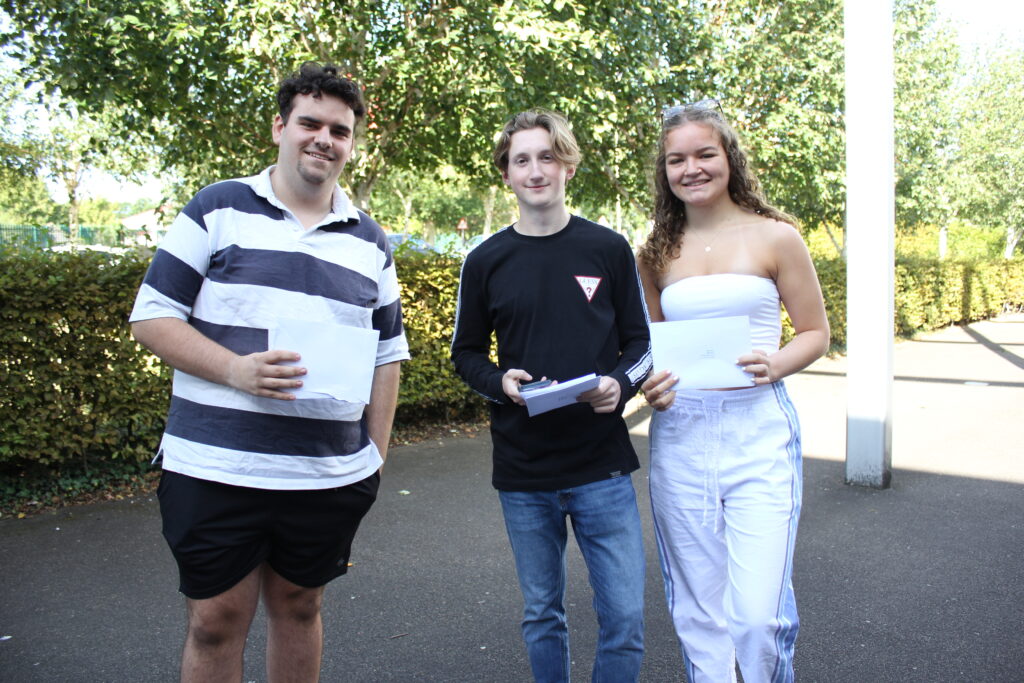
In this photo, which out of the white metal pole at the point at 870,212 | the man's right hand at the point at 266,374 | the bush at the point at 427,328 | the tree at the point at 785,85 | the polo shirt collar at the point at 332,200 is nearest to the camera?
the man's right hand at the point at 266,374

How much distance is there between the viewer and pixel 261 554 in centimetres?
236

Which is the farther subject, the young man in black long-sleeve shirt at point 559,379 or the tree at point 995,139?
the tree at point 995,139

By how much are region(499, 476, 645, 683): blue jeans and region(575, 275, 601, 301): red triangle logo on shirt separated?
594 millimetres

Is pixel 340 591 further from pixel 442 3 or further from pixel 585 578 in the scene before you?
pixel 442 3

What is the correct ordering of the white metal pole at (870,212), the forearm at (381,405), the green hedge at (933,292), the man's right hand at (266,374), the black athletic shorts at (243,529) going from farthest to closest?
the green hedge at (933,292) < the white metal pole at (870,212) < the forearm at (381,405) < the black athletic shorts at (243,529) < the man's right hand at (266,374)

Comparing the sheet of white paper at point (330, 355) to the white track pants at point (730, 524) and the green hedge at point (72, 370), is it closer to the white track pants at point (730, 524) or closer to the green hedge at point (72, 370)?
the white track pants at point (730, 524)

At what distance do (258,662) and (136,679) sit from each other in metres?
0.49

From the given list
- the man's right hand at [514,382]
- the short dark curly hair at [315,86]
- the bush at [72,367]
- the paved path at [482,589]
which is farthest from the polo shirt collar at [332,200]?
the bush at [72,367]

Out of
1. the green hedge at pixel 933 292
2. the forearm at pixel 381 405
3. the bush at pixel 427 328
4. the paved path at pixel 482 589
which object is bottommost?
the green hedge at pixel 933 292

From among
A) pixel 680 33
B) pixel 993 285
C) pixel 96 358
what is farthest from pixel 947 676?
pixel 993 285

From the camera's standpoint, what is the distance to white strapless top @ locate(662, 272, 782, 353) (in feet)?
8.49

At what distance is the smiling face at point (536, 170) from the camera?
256cm

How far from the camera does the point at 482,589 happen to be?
446 cm

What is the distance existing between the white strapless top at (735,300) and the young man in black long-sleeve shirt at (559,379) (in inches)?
6.3
